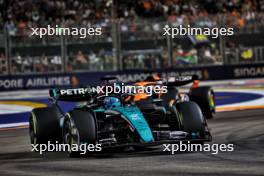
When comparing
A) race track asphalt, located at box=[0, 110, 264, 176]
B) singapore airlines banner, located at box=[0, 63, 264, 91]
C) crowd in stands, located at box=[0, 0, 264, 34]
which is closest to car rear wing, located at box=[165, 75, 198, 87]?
race track asphalt, located at box=[0, 110, 264, 176]

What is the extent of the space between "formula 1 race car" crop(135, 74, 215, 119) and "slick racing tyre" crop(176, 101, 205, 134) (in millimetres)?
499

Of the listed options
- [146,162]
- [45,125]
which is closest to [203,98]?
[45,125]

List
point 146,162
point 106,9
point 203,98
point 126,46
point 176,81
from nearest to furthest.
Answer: point 146,162 → point 176,81 → point 203,98 → point 126,46 → point 106,9

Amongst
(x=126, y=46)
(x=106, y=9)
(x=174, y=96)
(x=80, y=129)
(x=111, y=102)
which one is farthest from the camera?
(x=106, y=9)

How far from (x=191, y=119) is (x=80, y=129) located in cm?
158

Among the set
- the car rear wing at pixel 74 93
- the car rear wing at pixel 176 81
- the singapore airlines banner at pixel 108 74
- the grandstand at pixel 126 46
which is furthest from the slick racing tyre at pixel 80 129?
the singapore airlines banner at pixel 108 74

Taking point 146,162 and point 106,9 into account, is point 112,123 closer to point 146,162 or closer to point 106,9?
point 146,162

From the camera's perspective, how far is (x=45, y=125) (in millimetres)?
10711

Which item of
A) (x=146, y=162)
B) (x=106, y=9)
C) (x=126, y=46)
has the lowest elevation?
(x=146, y=162)

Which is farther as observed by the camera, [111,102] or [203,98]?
[203,98]

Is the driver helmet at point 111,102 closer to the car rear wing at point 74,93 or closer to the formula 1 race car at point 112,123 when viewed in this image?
the formula 1 race car at point 112,123

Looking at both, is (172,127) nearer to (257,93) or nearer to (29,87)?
(257,93)

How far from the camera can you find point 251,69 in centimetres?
2688

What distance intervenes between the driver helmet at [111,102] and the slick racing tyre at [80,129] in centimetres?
64
